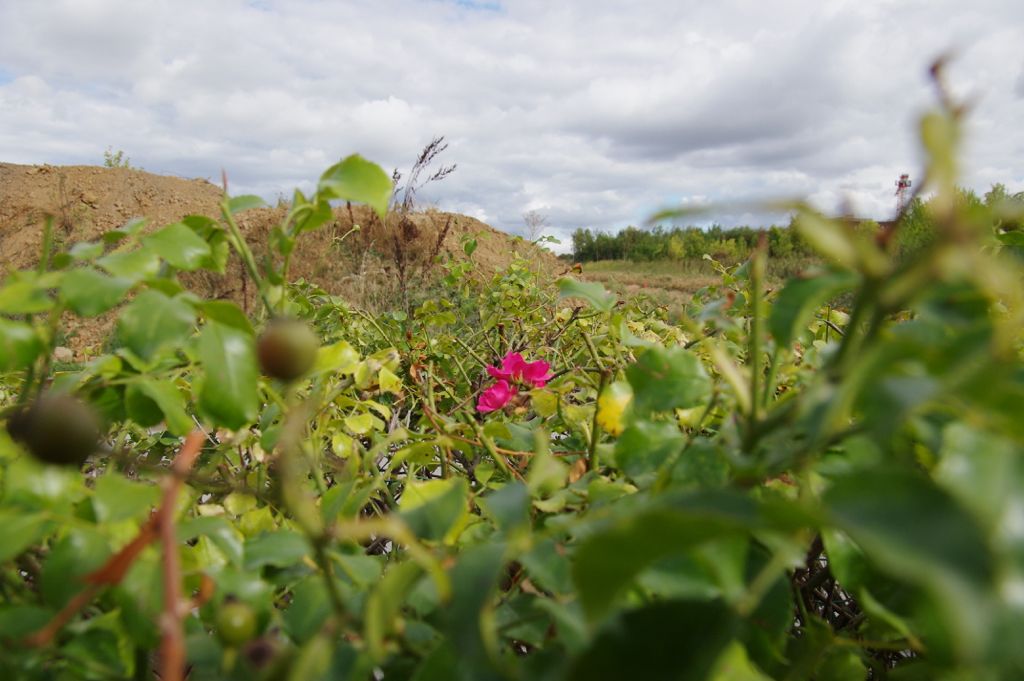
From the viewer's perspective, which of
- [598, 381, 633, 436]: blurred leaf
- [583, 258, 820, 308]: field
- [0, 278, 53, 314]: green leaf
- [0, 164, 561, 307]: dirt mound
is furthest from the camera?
[583, 258, 820, 308]: field

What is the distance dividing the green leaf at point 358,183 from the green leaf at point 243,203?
0.08 metres

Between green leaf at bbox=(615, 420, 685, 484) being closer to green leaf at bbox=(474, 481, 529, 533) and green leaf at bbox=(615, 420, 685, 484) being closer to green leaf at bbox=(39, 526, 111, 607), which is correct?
green leaf at bbox=(474, 481, 529, 533)

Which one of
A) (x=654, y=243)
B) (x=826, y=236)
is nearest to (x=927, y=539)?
(x=826, y=236)

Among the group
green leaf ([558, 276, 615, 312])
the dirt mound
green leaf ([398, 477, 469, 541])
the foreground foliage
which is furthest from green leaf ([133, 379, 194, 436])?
the dirt mound

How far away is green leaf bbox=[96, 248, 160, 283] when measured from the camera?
40 centimetres

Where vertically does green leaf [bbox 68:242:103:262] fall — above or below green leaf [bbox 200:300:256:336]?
above

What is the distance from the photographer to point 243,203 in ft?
1.63

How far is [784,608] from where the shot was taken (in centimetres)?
34

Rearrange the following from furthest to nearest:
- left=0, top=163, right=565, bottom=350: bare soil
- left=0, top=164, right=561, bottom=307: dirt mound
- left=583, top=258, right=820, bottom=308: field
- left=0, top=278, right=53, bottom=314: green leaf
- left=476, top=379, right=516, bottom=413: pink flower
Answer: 1. left=583, top=258, right=820, bottom=308: field
2. left=0, top=164, right=561, bottom=307: dirt mound
3. left=0, top=163, right=565, bottom=350: bare soil
4. left=476, top=379, right=516, bottom=413: pink flower
5. left=0, top=278, right=53, bottom=314: green leaf

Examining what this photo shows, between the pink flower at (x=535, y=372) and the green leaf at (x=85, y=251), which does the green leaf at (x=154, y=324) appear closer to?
the green leaf at (x=85, y=251)

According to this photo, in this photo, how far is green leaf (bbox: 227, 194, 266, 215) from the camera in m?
0.48

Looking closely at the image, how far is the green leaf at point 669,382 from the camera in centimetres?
42

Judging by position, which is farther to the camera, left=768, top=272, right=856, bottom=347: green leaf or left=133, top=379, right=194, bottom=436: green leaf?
left=133, top=379, right=194, bottom=436: green leaf

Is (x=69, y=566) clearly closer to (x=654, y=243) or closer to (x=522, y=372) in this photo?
(x=522, y=372)
